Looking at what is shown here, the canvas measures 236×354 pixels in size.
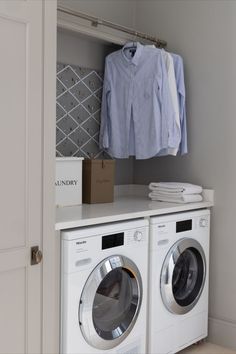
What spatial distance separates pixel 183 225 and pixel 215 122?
79cm

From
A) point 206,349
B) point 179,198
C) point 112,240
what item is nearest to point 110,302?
point 112,240

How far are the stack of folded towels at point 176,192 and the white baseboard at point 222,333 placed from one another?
2.85 feet

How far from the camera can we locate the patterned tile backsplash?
124 inches

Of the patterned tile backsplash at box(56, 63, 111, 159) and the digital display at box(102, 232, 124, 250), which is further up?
the patterned tile backsplash at box(56, 63, 111, 159)

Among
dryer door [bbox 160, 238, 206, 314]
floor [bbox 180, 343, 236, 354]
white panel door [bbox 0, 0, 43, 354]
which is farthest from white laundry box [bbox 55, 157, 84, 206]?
floor [bbox 180, 343, 236, 354]

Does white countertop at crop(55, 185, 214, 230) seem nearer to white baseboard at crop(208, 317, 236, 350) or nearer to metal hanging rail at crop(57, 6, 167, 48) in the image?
white baseboard at crop(208, 317, 236, 350)

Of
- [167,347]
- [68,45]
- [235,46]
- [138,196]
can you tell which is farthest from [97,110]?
[167,347]

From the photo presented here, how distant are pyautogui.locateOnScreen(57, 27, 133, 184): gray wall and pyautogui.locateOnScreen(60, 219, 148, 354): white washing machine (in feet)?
3.87

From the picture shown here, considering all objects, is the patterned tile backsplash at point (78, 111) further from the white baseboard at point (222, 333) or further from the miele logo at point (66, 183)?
the white baseboard at point (222, 333)

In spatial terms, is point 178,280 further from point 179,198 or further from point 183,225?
point 179,198

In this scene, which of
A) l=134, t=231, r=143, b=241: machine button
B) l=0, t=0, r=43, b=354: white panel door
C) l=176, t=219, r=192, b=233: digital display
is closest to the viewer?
l=0, t=0, r=43, b=354: white panel door

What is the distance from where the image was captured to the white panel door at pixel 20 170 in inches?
73.0

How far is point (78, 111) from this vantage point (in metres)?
3.27

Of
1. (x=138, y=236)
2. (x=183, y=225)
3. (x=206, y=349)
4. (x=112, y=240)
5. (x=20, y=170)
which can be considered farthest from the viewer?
(x=206, y=349)
